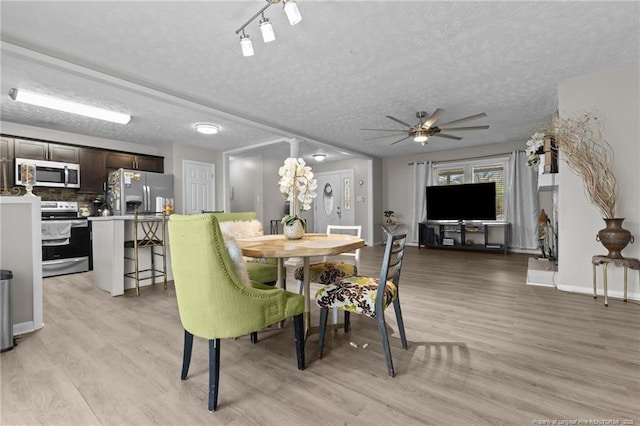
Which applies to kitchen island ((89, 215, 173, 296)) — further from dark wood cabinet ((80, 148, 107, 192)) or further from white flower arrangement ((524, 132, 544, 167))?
white flower arrangement ((524, 132, 544, 167))

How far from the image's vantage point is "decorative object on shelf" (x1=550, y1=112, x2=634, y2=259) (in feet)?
9.41

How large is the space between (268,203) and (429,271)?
4872 millimetres

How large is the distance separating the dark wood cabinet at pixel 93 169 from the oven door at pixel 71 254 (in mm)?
682

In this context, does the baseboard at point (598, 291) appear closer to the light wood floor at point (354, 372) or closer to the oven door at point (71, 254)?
the light wood floor at point (354, 372)

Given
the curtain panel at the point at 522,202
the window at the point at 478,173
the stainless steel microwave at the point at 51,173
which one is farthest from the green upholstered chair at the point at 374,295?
the window at the point at 478,173

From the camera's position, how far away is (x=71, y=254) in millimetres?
4727

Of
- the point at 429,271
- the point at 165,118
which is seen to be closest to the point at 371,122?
the point at 429,271

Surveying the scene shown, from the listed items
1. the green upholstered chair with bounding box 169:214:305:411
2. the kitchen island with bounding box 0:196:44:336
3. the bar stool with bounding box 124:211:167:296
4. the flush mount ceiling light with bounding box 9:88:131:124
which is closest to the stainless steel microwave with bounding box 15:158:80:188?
the flush mount ceiling light with bounding box 9:88:131:124

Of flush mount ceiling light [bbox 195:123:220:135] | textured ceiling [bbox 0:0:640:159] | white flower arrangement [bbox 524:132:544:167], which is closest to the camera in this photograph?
textured ceiling [bbox 0:0:640:159]

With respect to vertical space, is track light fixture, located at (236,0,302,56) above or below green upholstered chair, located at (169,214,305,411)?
above

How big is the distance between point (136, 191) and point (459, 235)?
701 centimetres

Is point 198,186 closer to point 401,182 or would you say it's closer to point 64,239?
point 64,239

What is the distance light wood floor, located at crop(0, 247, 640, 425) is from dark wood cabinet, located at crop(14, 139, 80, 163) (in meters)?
3.35

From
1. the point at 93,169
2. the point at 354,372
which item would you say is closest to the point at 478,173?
the point at 354,372
